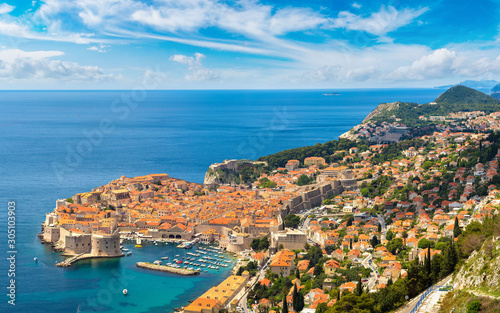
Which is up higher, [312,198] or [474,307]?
[474,307]

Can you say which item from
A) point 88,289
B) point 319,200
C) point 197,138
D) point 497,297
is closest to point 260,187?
point 319,200

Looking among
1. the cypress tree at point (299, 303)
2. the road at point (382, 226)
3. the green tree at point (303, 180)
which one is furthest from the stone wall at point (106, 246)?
the green tree at point (303, 180)

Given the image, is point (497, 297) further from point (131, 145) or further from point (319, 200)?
point (131, 145)

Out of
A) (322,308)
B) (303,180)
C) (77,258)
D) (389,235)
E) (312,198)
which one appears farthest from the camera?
(303,180)

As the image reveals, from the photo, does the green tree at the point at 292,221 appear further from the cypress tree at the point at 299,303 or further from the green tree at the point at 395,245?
the cypress tree at the point at 299,303

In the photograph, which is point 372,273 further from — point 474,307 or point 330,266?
point 474,307

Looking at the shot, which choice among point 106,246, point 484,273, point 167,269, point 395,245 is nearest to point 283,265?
A: point 395,245
